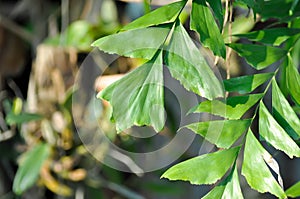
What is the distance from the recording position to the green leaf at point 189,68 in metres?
0.42

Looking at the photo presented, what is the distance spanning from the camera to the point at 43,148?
1116 mm

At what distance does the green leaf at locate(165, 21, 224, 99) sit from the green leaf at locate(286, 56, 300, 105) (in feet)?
0.37

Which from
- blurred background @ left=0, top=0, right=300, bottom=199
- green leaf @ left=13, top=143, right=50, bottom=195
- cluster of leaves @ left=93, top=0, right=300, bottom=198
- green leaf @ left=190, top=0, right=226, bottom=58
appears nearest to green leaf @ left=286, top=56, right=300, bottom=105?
cluster of leaves @ left=93, top=0, right=300, bottom=198

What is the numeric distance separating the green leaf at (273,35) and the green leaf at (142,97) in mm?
150

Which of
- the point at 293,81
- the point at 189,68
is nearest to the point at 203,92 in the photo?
the point at 189,68

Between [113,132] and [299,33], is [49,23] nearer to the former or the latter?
[113,132]

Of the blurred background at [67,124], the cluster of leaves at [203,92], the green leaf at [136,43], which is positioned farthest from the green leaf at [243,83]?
the blurred background at [67,124]

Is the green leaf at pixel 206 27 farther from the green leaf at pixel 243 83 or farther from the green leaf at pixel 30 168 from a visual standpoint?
the green leaf at pixel 30 168

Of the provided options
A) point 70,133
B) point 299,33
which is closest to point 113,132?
point 70,133

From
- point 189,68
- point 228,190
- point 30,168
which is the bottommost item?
point 30,168

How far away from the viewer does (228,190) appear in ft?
1.56

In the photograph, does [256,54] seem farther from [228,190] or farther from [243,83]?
[228,190]

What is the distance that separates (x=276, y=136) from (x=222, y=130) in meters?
0.05

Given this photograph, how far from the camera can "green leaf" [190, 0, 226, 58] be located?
0.43 meters
